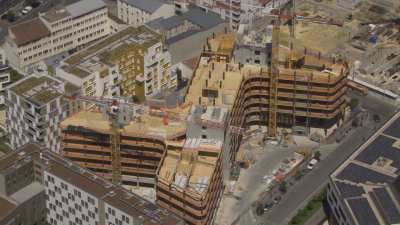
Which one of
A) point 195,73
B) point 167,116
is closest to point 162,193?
point 167,116

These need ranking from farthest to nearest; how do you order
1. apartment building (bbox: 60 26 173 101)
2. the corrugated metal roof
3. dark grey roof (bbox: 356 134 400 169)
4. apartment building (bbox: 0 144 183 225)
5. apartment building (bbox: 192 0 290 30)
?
apartment building (bbox: 192 0 290 30), the corrugated metal roof, apartment building (bbox: 60 26 173 101), dark grey roof (bbox: 356 134 400 169), apartment building (bbox: 0 144 183 225)

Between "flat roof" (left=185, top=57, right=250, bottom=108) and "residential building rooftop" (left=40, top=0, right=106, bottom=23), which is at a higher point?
"residential building rooftop" (left=40, top=0, right=106, bottom=23)

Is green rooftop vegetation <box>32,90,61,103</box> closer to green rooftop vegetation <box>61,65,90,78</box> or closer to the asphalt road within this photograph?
green rooftop vegetation <box>61,65,90,78</box>

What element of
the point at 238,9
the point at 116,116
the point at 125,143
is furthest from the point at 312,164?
the point at 238,9

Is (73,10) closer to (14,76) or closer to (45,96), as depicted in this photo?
(14,76)

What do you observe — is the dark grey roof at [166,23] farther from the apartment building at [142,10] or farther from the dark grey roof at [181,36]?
the apartment building at [142,10]

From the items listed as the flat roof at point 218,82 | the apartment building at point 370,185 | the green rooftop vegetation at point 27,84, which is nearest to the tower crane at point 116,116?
the flat roof at point 218,82

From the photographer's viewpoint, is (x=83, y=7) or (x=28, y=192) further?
(x=83, y=7)

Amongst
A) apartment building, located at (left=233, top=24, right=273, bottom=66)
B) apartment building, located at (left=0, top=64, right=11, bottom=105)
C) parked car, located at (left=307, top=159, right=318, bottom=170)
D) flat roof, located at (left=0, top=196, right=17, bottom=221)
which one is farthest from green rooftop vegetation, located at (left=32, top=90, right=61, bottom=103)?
parked car, located at (left=307, top=159, right=318, bottom=170)
